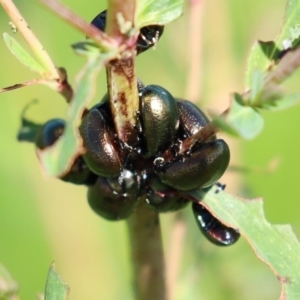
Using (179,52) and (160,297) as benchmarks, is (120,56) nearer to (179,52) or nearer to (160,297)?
(160,297)

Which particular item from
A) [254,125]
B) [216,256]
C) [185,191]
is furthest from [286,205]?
[254,125]

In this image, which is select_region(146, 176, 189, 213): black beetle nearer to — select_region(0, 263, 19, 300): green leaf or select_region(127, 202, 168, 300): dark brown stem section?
select_region(127, 202, 168, 300): dark brown stem section

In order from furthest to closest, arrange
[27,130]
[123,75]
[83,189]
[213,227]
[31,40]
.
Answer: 1. [83,189]
2. [27,130]
3. [213,227]
4. [31,40]
5. [123,75]

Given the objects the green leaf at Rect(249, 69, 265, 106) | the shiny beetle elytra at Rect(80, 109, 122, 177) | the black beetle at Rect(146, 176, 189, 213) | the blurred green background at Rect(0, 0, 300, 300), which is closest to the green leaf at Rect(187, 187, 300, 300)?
the black beetle at Rect(146, 176, 189, 213)

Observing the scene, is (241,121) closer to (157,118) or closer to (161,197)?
(157,118)

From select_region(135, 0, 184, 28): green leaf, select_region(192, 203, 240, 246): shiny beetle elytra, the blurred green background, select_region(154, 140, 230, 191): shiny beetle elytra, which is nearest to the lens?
select_region(135, 0, 184, 28): green leaf

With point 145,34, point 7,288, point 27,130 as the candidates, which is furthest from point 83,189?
point 145,34

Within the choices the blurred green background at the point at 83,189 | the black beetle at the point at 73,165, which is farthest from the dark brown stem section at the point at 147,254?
the blurred green background at the point at 83,189
